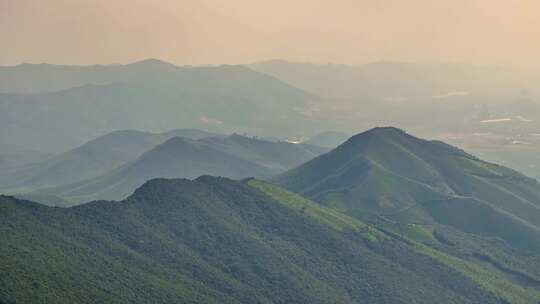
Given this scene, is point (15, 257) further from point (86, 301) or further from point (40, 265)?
point (86, 301)

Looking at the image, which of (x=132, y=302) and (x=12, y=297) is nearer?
(x=12, y=297)

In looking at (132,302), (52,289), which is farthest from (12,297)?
(132,302)

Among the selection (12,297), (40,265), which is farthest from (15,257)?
(12,297)

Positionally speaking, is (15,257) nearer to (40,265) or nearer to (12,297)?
(40,265)

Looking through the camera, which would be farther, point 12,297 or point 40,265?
point 40,265

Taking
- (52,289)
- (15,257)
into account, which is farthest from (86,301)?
(15,257)
